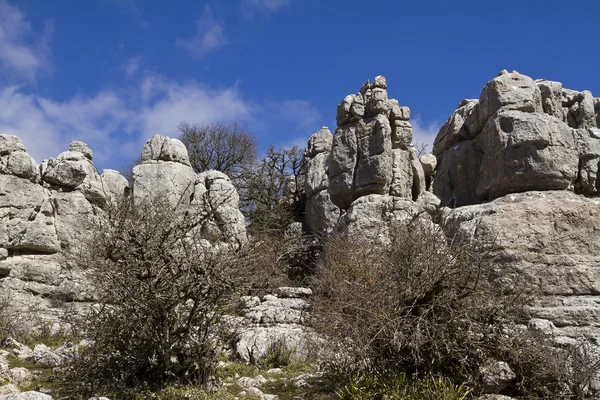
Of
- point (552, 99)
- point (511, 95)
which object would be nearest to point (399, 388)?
point (511, 95)

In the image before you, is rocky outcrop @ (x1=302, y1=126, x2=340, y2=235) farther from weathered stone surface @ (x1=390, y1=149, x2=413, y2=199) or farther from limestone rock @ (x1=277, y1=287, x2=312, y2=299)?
limestone rock @ (x1=277, y1=287, x2=312, y2=299)

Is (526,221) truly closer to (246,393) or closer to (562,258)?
(562,258)

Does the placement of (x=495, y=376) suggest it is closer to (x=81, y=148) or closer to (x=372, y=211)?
(x=372, y=211)

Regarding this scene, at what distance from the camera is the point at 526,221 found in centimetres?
1284

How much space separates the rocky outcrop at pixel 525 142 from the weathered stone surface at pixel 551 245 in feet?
2.00

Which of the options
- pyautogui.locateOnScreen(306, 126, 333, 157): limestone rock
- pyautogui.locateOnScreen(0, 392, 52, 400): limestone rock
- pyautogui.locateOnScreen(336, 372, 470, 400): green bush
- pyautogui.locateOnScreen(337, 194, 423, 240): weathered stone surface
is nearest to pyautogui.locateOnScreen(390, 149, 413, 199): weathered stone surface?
pyautogui.locateOnScreen(337, 194, 423, 240): weathered stone surface

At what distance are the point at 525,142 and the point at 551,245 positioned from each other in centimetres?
282

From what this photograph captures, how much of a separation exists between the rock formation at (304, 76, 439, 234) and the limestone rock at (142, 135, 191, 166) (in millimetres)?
4999

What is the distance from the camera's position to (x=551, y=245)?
493 inches

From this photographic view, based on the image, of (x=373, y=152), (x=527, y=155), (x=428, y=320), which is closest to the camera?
(x=428, y=320)

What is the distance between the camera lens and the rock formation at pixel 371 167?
17859 millimetres

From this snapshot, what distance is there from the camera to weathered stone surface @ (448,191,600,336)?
11.4 meters

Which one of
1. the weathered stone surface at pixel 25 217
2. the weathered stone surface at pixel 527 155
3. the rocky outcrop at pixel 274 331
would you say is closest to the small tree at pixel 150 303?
the rocky outcrop at pixel 274 331

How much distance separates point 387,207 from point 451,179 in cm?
206
